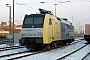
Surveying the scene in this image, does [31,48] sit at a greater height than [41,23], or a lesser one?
lesser

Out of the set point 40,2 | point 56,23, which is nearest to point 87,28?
point 40,2

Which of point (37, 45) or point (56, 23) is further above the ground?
point (56, 23)

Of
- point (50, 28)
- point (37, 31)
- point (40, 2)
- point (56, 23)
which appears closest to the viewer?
point (37, 31)

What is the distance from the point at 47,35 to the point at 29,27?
1.79 meters

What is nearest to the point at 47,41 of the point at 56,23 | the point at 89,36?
the point at 56,23

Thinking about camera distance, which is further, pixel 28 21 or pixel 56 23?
pixel 56 23

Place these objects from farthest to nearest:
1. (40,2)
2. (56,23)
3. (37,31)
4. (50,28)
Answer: (40,2) → (56,23) → (50,28) → (37,31)

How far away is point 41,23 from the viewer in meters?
20.1

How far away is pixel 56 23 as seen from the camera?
23734 mm

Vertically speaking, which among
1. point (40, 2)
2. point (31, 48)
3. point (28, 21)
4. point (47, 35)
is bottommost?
point (31, 48)

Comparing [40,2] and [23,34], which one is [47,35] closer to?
[23,34]

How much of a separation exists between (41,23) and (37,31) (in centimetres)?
88

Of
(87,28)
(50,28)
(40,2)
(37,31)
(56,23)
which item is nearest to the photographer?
(37,31)

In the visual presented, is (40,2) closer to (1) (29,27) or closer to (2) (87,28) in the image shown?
(2) (87,28)
